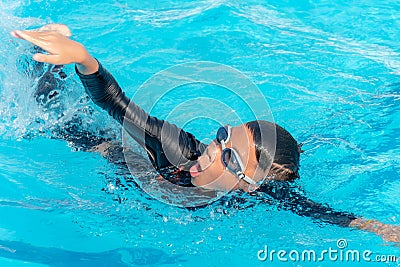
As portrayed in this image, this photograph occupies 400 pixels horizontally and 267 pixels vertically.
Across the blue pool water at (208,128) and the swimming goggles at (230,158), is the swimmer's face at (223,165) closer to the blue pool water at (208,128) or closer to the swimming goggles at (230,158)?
the swimming goggles at (230,158)

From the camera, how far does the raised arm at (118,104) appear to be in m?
2.34

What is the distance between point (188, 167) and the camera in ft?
10.8

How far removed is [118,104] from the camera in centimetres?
280

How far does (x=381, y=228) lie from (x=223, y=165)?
1.08 metres

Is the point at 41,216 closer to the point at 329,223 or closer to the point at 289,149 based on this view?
the point at 289,149

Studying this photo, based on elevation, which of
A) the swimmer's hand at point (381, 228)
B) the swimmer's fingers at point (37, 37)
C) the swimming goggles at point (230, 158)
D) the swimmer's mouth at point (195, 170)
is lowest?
the swimmer's hand at point (381, 228)

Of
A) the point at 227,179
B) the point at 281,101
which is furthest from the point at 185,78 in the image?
the point at 227,179

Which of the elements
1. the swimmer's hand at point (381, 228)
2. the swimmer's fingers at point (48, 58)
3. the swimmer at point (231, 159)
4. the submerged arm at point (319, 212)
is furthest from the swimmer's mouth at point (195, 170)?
the swimmer's fingers at point (48, 58)

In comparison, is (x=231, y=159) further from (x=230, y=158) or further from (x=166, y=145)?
(x=166, y=145)

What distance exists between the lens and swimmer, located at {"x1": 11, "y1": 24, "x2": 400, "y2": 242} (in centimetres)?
293

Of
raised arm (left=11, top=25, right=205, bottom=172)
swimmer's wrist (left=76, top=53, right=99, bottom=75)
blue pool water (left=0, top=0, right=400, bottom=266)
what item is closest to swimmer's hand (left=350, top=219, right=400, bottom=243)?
blue pool water (left=0, top=0, right=400, bottom=266)

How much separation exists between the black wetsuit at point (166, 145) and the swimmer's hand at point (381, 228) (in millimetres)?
65

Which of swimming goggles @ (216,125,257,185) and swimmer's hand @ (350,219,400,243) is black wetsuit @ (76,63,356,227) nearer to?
swimmer's hand @ (350,219,400,243)

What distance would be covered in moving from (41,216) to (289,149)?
1.80m
